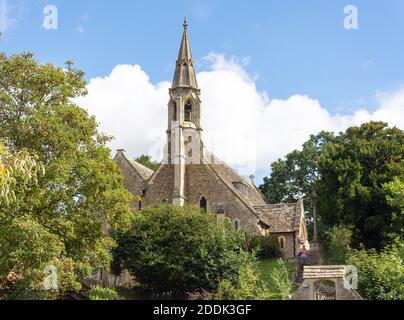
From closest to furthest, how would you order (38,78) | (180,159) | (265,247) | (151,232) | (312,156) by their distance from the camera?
(38,78)
(151,232)
(265,247)
(180,159)
(312,156)

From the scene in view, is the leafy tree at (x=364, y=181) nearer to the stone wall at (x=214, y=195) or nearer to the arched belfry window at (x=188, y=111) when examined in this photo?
the stone wall at (x=214, y=195)

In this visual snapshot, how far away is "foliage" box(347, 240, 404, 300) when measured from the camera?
92.4 ft

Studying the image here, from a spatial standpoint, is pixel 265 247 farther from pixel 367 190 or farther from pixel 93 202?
pixel 93 202

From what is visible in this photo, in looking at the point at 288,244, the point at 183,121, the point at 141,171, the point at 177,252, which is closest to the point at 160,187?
the point at 141,171

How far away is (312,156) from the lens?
68.2 metres

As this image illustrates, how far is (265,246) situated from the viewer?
165 feet

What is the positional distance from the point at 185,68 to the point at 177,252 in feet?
82.6

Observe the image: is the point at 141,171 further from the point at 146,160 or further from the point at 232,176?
the point at 146,160

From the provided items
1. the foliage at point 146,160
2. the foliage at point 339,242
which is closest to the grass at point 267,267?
the foliage at point 339,242

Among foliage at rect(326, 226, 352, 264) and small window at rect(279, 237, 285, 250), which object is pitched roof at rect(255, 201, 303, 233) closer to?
small window at rect(279, 237, 285, 250)

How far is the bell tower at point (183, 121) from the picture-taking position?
181 ft

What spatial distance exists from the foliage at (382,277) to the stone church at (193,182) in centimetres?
2041
